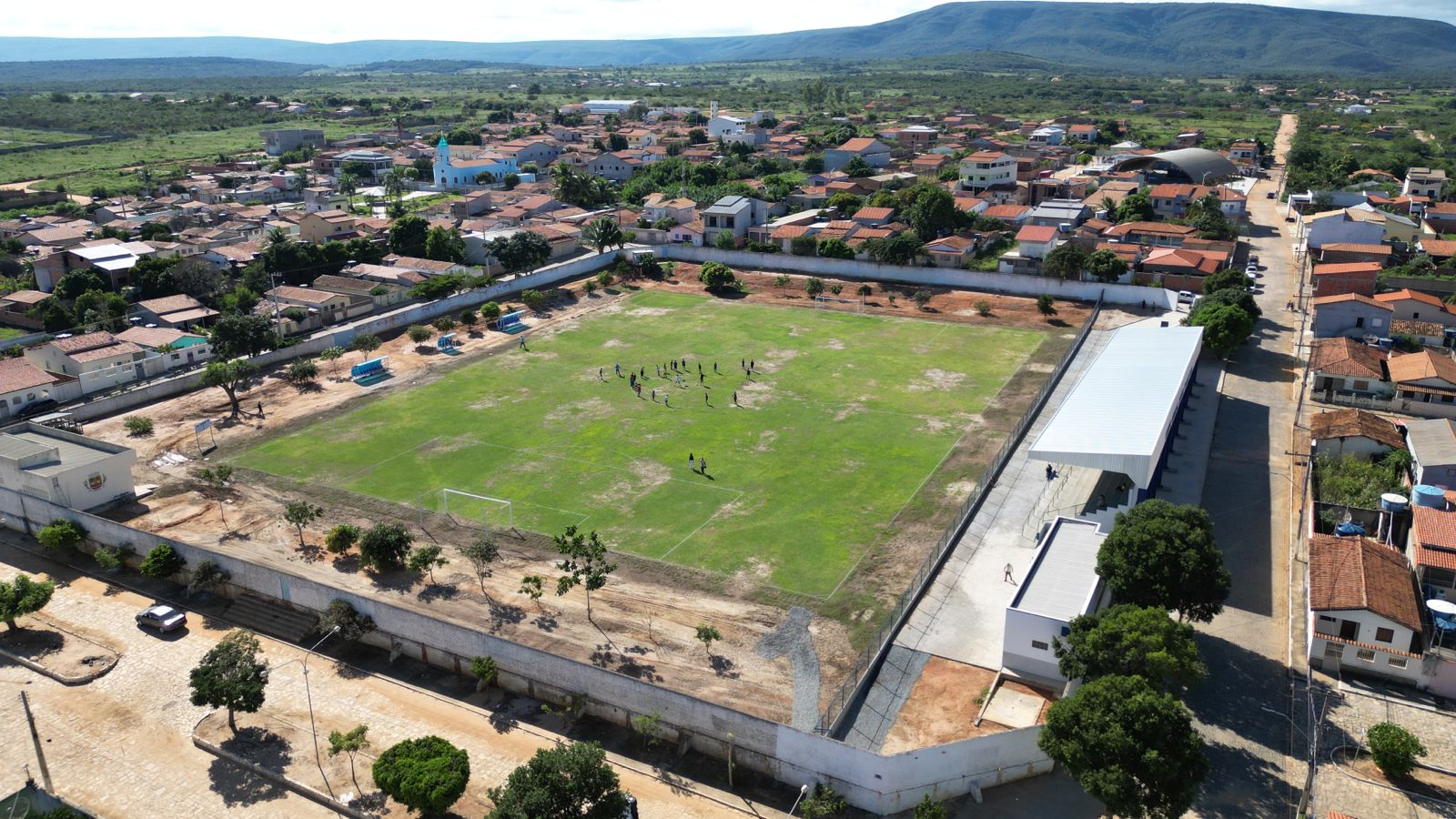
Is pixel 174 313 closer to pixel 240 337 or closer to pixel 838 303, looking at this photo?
pixel 240 337

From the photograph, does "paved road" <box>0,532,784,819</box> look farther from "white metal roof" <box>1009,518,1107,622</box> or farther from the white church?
the white church

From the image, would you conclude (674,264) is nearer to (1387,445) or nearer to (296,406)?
(296,406)

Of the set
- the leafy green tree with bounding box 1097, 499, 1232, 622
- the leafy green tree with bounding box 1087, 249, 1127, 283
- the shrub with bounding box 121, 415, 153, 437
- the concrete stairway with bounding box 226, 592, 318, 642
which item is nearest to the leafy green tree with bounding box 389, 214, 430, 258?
the shrub with bounding box 121, 415, 153, 437

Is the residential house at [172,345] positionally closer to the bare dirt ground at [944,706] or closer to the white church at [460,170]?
the bare dirt ground at [944,706]

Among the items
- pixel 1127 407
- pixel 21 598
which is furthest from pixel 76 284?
pixel 1127 407

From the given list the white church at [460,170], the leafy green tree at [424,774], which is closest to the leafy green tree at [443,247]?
the white church at [460,170]

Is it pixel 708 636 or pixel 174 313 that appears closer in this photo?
pixel 708 636

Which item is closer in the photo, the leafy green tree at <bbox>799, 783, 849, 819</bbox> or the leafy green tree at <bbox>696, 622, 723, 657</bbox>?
the leafy green tree at <bbox>799, 783, 849, 819</bbox>
